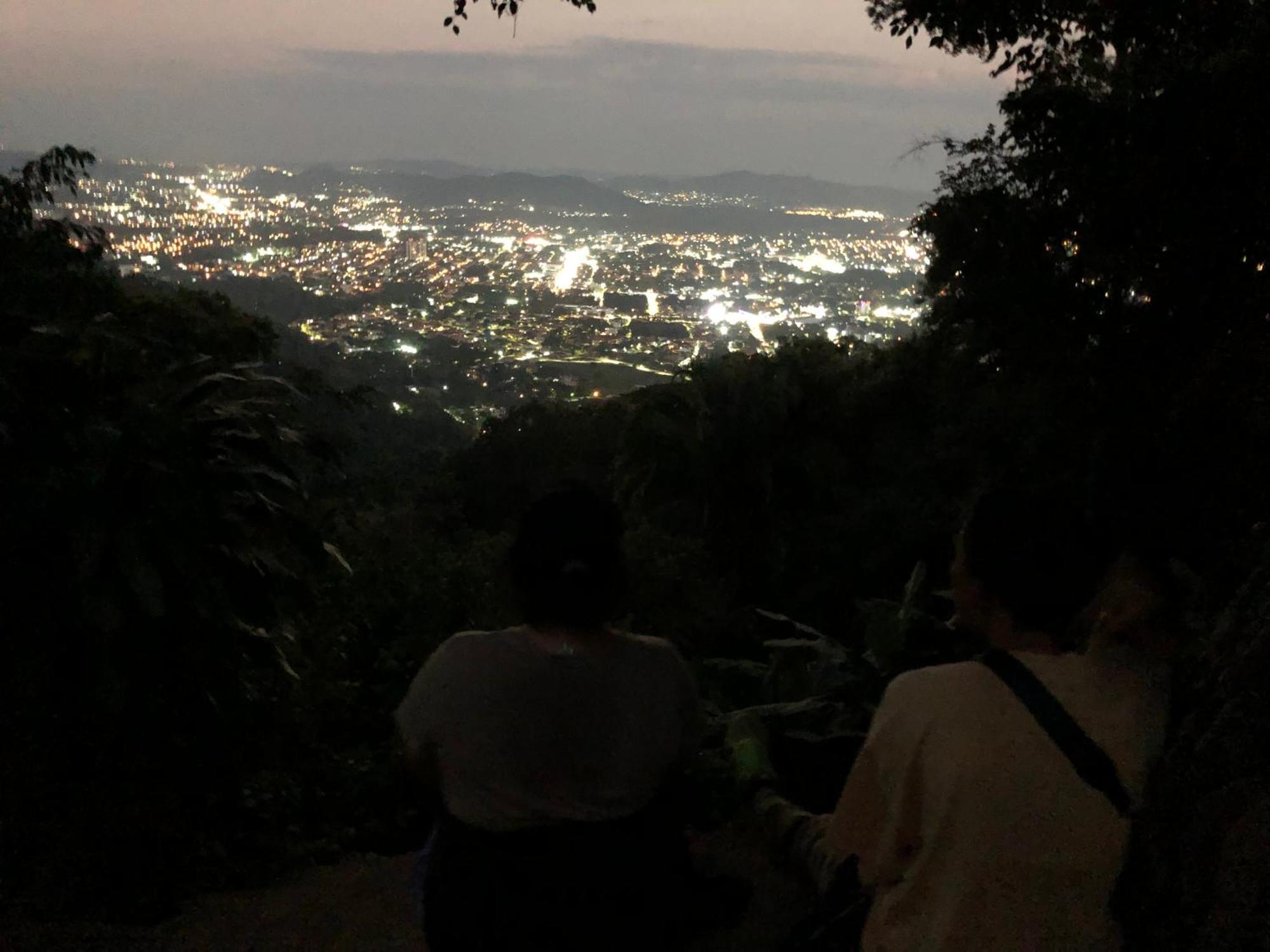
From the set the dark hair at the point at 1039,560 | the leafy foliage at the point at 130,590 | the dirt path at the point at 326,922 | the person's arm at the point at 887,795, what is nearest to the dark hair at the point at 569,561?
the person's arm at the point at 887,795

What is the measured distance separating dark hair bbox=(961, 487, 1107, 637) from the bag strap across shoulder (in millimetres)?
153

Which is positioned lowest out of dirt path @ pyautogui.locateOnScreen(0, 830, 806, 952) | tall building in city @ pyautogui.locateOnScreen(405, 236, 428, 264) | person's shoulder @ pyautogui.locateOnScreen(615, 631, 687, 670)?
tall building in city @ pyautogui.locateOnScreen(405, 236, 428, 264)

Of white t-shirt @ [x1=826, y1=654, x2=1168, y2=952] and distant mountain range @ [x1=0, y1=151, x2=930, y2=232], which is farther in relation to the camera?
distant mountain range @ [x1=0, y1=151, x2=930, y2=232]

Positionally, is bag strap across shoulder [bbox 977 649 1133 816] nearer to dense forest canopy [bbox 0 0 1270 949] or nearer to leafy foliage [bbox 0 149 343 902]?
dense forest canopy [bbox 0 0 1270 949]

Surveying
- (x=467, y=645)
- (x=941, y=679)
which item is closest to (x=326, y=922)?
(x=467, y=645)

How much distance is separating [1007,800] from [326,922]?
3044 mm

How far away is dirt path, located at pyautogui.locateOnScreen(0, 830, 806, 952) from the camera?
3.51 meters

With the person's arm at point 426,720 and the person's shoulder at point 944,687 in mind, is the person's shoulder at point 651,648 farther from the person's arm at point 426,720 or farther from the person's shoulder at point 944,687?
the person's shoulder at point 944,687

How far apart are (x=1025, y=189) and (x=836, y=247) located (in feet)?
307

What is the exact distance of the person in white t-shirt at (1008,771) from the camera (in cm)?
154

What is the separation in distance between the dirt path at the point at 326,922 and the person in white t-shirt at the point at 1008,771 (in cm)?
203

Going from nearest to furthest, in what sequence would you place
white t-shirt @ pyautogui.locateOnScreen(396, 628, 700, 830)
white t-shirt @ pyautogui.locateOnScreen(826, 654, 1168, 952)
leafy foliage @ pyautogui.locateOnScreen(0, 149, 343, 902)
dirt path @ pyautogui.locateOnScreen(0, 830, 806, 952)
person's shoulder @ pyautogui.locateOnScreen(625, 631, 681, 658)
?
white t-shirt @ pyautogui.locateOnScreen(826, 654, 1168, 952) → white t-shirt @ pyautogui.locateOnScreen(396, 628, 700, 830) → person's shoulder @ pyautogui.locateOnScreen(625, 631, 681, 658) → dirt path @ pyautogui.locateOnScreen(0, 830, 806, 952) → leafy foliage @ pyautogui.locateOnScreen(0, 149, 343, 902)

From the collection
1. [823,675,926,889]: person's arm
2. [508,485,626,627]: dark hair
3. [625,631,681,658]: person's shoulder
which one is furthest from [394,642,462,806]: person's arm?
[823,675,926,889]: person's arm

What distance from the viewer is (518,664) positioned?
1791 millimetres
